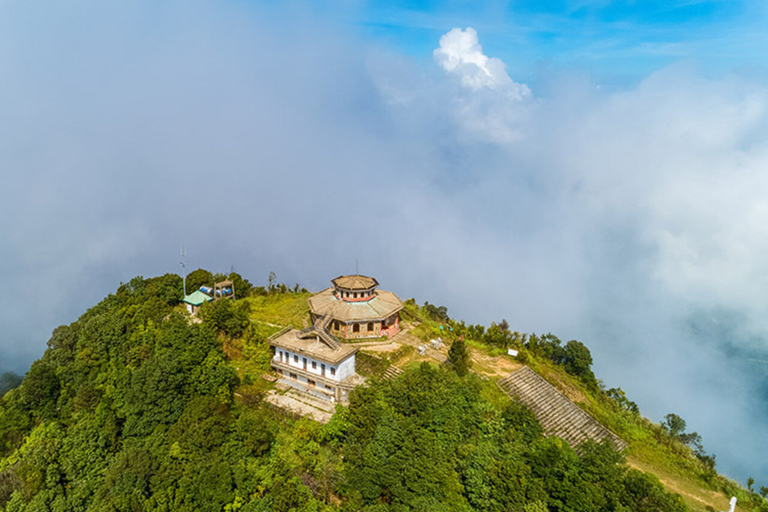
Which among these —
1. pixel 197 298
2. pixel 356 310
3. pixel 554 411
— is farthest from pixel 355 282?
pixel 554 411

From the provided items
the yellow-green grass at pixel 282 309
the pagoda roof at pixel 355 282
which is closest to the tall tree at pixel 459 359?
the pagoda roof at pixel 355 282

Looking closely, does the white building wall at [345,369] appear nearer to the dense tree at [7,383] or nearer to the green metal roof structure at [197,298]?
the green metal roof structure at [197,298]

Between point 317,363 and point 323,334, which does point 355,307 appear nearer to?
point 323,334

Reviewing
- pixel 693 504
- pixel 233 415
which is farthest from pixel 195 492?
pixel 693 504

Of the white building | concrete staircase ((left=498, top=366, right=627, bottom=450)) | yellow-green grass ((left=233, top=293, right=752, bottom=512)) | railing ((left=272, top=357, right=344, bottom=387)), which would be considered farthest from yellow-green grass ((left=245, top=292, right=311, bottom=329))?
concrete staircase ((left=498, top=366, right=627, bottom=450))

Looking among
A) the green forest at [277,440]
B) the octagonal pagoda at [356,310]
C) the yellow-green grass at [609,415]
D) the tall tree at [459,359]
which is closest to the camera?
the green forest at [277,440]

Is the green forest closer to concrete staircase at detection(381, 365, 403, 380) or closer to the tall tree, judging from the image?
the tall tree
